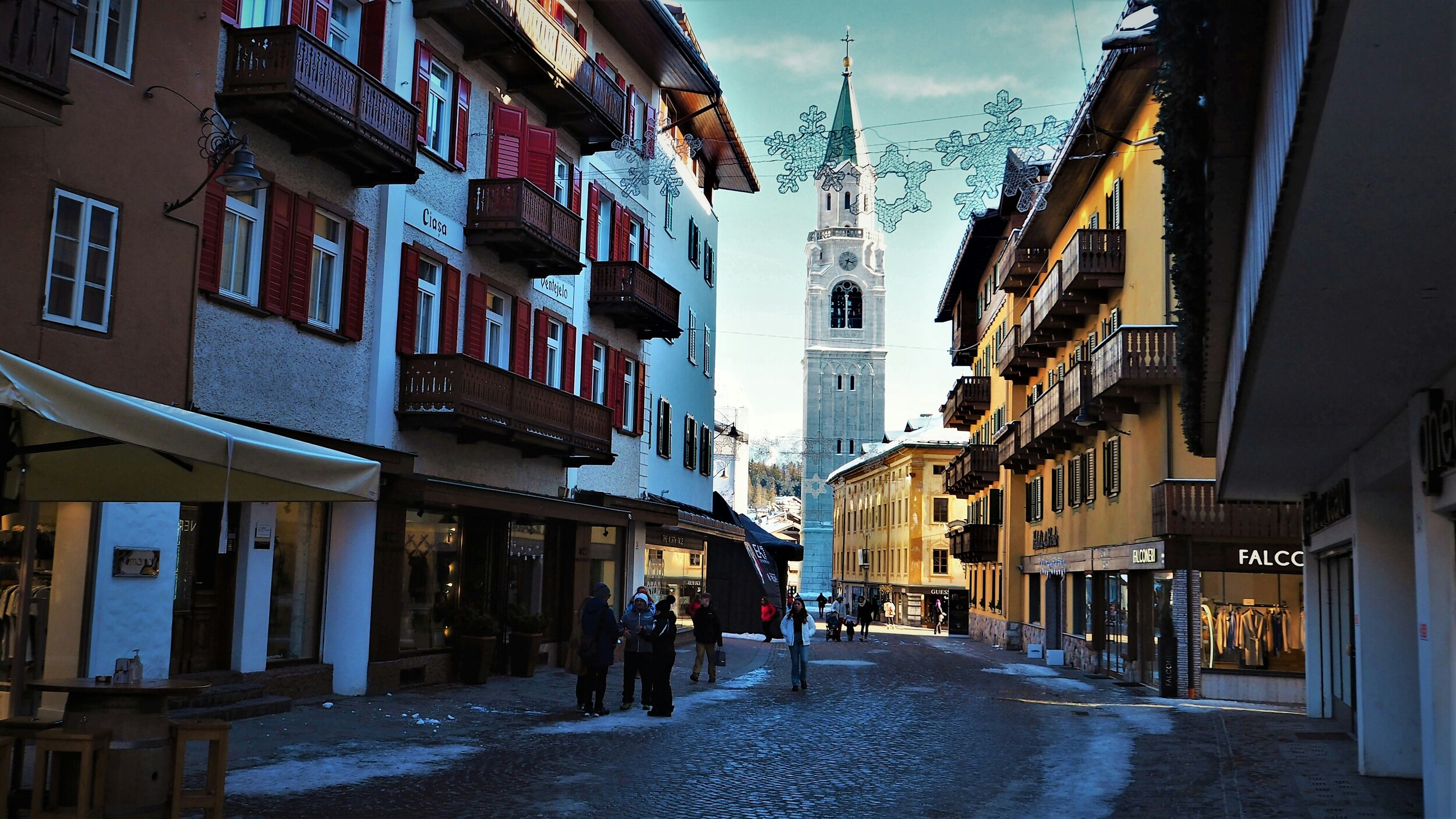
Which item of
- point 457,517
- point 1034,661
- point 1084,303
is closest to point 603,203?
point 457,517

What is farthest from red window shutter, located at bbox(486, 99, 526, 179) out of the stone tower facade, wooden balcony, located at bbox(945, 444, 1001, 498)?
the stone tower facade

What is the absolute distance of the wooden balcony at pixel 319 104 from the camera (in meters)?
16.2

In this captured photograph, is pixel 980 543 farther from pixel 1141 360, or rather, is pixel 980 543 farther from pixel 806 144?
pixel 806 144

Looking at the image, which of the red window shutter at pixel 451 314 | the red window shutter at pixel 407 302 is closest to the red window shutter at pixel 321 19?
the red window shutter at pixel 407 302

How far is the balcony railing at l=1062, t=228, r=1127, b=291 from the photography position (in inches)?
1186

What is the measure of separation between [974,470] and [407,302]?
114ft

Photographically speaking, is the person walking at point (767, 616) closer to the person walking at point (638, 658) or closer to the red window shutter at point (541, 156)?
the red window shutter at point (541, 156)

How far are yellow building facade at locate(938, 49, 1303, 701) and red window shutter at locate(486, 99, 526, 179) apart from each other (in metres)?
9.26

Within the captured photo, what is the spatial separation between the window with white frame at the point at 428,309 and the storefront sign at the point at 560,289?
4041 millimetres

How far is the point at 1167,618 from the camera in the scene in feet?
86.1

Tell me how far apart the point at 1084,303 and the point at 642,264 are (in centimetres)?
1096

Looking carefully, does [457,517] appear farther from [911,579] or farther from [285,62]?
[911,579]

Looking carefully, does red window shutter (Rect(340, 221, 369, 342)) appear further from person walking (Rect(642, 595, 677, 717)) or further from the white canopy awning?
the white canopy awning

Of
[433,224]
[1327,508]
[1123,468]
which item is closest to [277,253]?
[433,224]
